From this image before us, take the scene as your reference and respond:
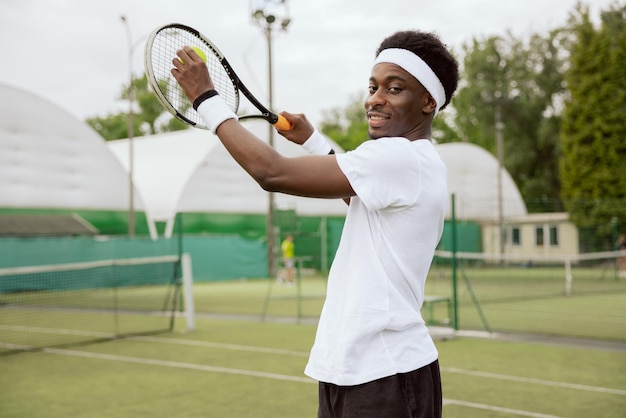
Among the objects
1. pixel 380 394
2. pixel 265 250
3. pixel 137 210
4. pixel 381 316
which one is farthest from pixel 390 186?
pixel 137 210

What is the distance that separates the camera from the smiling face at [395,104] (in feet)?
7.04

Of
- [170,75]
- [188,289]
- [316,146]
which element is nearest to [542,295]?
[188,289]

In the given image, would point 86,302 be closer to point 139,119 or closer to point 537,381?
point 537,381

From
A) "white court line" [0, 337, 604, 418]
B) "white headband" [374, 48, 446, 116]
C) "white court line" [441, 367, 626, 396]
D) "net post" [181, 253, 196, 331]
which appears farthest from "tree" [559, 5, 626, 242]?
"white headband" [374, 48, 446, 116]

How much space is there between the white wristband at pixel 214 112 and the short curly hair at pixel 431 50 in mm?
549

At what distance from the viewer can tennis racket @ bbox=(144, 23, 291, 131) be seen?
2.54 m

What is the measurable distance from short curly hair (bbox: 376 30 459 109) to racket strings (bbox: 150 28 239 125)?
2.50ft

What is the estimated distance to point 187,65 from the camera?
7.05 feet

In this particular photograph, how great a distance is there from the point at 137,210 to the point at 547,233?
61.6 ft

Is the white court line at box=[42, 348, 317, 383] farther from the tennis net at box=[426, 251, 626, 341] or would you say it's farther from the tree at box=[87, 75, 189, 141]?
the tree at box=[87, 75, 189, 141]

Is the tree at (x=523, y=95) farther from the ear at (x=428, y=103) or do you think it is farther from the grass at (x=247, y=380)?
the ear at (x=428, y=103)

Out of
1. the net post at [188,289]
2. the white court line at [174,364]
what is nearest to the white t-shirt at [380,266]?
the white court line at [174,364]

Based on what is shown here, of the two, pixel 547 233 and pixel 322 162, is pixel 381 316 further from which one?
pixel 547 233

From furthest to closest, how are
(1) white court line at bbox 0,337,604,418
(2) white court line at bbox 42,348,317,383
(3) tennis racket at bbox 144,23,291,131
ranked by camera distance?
1. (2) white court line at bbox 42,348,317,383
2. (1) white court line at bbox 0,337,604,418
3. (3) tennis racket at bbox 144,23,291,131
